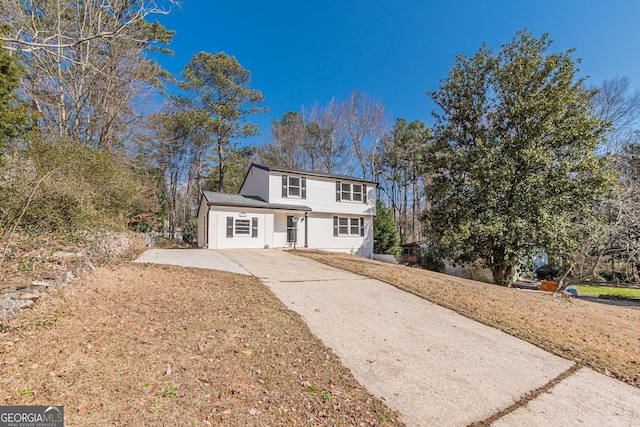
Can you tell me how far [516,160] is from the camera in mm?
13383

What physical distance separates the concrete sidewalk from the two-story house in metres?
10.5

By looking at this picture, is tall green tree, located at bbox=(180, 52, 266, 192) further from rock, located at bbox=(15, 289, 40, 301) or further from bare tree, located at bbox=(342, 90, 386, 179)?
rock, located at bbox=(15, 289, 40, 301)

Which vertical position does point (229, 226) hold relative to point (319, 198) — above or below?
below

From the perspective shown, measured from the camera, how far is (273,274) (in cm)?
872

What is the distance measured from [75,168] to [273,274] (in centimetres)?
672

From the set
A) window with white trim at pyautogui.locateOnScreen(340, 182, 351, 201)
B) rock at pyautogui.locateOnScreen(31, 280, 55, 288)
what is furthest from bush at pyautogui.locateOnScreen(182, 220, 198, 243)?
rock at pyautogui.locateOnScreen(31, 280, 55, 288)

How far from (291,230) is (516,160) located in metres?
12.7

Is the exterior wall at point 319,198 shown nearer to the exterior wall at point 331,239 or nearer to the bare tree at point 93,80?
the exterior wall at point 331,239

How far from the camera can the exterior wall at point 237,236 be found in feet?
51.9

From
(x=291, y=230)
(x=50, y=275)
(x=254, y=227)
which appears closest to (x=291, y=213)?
(x=291, y=230)

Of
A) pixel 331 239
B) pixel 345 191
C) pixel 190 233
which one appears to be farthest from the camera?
pixel 190 233

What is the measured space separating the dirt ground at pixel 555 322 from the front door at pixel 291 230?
951cm

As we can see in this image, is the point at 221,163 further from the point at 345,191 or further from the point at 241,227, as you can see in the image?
the point at 345,191

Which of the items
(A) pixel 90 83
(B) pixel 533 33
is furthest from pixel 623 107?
(A) pixel 90 83
